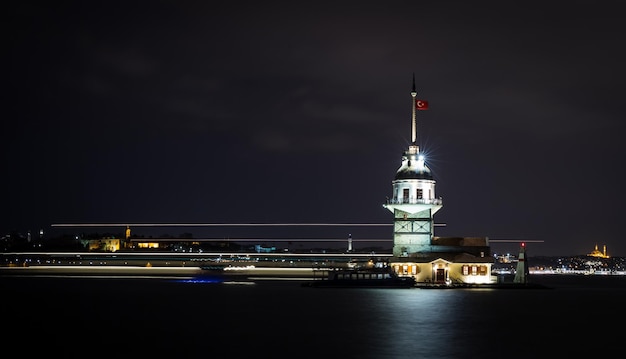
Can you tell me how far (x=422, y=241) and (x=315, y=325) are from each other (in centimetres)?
3406

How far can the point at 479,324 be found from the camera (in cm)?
5825

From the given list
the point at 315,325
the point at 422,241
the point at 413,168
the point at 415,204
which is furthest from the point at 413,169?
the point at 315,325

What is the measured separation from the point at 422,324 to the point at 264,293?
33.8 metres

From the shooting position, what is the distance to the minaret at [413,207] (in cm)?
8888

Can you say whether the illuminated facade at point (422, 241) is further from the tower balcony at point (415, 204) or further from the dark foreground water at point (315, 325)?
the dark foreground water at point (315, 325)

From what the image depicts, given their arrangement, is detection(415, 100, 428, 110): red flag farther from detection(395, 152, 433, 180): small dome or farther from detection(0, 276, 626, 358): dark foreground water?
detection(0, 276, 626, 358): dark foreground water

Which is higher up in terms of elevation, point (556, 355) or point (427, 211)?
point (427, 211)

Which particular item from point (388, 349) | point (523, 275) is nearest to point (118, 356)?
point (388, 349)

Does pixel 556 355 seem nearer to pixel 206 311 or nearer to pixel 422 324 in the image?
pixel 422 324

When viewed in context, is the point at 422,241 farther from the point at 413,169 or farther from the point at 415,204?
the point at 413,169

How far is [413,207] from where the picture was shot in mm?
88562

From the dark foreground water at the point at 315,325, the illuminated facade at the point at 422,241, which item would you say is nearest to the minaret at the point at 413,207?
the illuminated facade at the point at 422,241

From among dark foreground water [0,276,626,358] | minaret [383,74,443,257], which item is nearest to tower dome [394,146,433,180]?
minaret [383,74,443,257]

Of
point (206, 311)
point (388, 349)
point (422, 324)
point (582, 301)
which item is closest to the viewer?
point (388, 349)
